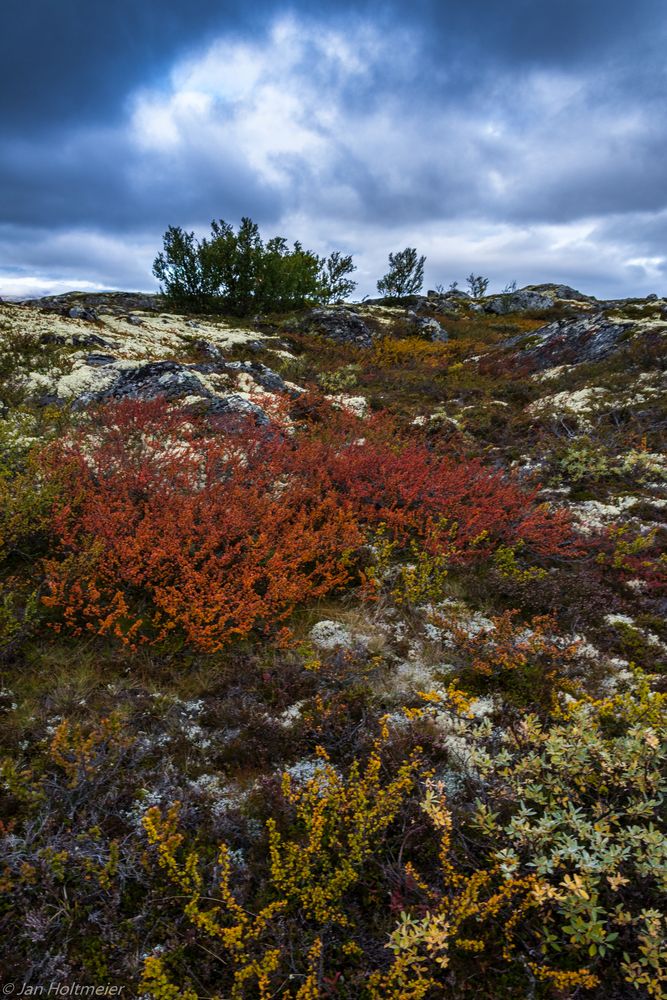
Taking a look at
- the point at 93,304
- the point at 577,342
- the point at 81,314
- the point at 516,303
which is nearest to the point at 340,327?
the point at 577,342

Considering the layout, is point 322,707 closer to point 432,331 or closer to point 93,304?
point 432,331

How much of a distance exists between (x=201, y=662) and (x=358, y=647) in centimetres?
184

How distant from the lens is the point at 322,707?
4.28 meters

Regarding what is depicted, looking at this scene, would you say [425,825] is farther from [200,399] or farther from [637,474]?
[200,399]

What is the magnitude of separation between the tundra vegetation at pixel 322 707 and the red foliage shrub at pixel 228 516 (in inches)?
2.4

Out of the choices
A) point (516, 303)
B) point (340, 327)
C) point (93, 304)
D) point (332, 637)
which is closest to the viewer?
point (332, 637)

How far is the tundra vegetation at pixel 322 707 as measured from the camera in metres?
2.69

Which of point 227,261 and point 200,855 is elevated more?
point 227,261

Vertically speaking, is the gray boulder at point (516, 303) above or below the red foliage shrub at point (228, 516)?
above

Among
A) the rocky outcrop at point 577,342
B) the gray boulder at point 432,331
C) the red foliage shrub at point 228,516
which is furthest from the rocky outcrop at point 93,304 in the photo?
the rocky outcrop at point 577,342

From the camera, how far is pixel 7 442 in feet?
24.5

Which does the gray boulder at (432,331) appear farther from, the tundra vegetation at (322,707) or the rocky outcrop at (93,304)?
the tundra vegetation at (322,707)

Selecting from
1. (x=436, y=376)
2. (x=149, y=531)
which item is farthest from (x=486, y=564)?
(x=436, y=376)

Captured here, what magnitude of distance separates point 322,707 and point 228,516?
323 cm
